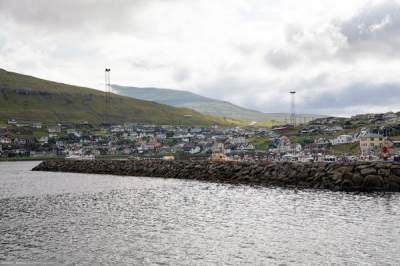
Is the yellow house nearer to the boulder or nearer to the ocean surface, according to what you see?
the boulder

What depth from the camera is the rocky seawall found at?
230ft

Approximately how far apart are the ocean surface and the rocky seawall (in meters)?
6.83

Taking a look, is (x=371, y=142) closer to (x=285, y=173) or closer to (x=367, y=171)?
(x=285, y=173)

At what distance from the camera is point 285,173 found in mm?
83688

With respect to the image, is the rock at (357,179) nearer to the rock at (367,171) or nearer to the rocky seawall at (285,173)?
the rocky seawall at (285,173)

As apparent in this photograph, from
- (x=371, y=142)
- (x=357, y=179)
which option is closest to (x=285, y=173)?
(x=357, y=179)

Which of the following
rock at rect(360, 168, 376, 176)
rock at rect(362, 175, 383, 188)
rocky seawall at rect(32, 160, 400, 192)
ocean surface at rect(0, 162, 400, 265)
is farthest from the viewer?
rock at rect(360, 168, 376, 176)

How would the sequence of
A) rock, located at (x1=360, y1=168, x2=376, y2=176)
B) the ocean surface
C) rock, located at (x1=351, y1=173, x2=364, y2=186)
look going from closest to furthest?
the ocean surface < rock, located at (x1=351, y1=173, x2=364, y2=186) < rock, located at (x1=360, y1=168, x2=376, y2=176)

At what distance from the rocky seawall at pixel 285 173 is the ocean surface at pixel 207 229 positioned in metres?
6.83

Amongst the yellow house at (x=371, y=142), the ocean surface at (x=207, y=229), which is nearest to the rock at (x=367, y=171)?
the ocean surface at (x=207, y=229)

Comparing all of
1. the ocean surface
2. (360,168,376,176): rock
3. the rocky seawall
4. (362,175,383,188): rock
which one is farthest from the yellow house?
the ocean surface

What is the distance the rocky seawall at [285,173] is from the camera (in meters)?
70.1

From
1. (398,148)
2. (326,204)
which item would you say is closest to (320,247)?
(326,204)

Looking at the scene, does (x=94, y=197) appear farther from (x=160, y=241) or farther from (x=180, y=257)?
(x=180, y=257)
